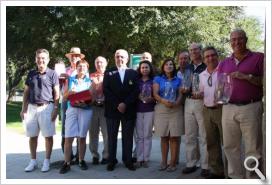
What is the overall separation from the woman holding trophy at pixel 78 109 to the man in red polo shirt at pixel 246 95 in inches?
88.3

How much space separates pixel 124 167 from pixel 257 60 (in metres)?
2.75

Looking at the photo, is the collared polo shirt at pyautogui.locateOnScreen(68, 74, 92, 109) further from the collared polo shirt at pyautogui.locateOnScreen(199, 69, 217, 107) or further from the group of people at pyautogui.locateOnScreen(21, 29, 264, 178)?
the collared polo shirt at pyautogui.locateOnScreen(199, 69, 217, 107)

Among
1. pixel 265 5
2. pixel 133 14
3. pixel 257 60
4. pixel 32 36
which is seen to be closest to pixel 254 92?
pixel 257 60

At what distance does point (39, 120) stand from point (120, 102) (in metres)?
1.17

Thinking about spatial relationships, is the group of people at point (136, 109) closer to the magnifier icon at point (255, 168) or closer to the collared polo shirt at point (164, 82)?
the collared polo shirt at point (164, 82)

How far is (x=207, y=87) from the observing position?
5320mm

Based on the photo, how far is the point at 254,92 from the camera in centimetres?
448

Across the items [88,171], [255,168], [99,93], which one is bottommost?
[88,171]

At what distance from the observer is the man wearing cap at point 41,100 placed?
19.4ft

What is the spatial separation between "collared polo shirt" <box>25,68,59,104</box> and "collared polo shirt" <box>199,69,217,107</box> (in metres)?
2.08

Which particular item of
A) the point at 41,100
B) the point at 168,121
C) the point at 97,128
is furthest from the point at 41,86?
Result: the point at 168,121

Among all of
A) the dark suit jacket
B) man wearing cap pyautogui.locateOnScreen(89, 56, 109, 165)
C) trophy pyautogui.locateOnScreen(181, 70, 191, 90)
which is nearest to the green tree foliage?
man wearing cap pyautogui.locateOnScreen(89, 56, 109, 165)

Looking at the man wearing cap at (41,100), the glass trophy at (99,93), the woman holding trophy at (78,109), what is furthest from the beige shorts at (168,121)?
the man wearing cap at (41,100)

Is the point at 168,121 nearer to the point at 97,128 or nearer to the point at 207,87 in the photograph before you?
the point at 207,87
